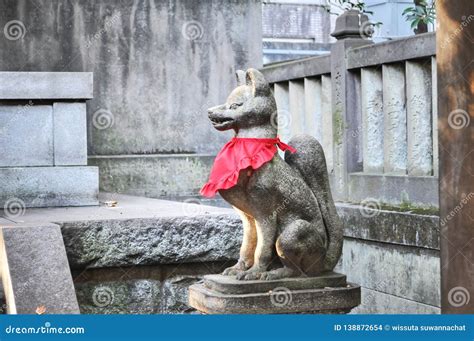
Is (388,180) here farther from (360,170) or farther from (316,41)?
(316,41)

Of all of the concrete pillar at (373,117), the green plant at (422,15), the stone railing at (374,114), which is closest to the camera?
the stone railing at (374,114)

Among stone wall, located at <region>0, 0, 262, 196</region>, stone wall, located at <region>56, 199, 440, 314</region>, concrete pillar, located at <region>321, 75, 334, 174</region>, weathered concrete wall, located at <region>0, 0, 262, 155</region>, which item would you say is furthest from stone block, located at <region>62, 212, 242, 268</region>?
weathered concrete wall, located at <region>0, 0, 262, 155</region>

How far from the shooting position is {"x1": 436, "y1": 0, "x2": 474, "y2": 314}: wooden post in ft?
12.3

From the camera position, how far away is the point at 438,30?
3.84m

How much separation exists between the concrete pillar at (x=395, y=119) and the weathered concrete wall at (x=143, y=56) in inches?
120

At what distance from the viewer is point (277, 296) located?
4742 millimetres

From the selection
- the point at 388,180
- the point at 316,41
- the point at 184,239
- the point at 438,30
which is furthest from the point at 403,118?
the point at 316,41

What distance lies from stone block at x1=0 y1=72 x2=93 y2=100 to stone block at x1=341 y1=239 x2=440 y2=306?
2.43 meters

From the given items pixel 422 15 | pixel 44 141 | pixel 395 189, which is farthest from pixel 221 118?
pixel 422 15

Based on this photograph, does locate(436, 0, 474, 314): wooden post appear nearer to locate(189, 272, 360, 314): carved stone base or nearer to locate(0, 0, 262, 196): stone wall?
locate(189, 272, 360, 314): carved stone base

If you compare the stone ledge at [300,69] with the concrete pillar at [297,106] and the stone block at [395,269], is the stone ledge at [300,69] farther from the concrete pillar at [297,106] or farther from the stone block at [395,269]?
the stone block at [395,269]

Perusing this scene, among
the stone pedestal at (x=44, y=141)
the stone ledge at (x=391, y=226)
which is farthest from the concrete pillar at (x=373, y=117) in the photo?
the stone pedestal at (x=44, y=141)

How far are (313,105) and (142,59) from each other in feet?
7.17

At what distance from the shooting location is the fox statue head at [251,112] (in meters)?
4.87
